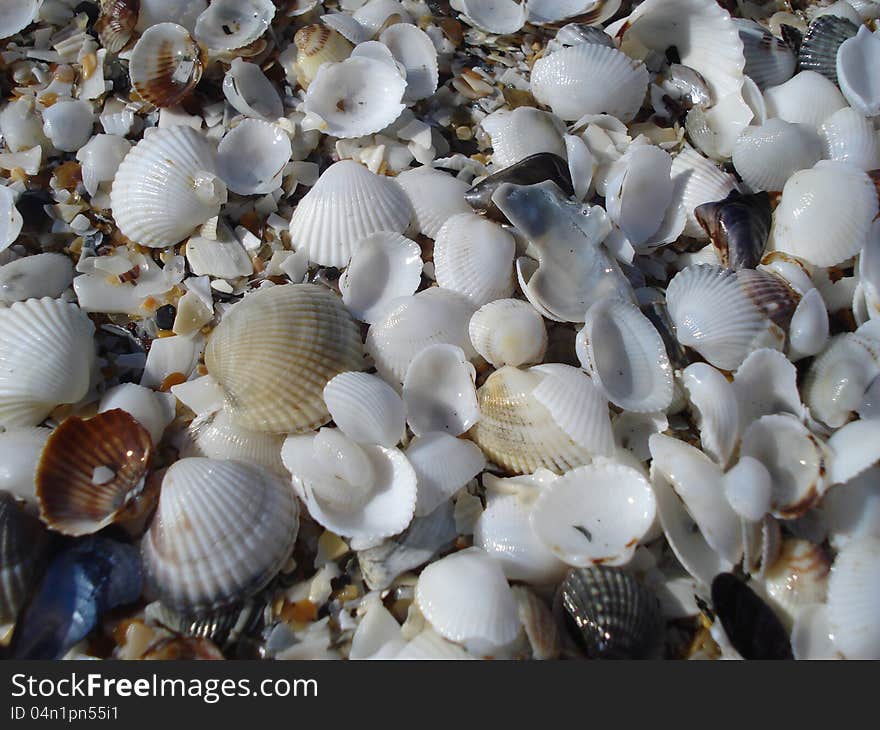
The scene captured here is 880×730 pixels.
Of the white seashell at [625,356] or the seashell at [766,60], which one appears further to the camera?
the seashell at [766,60]

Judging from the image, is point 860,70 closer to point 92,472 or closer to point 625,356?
point 625,356

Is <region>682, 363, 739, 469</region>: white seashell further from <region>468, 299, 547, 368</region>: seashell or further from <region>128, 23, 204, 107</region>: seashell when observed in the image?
<region>128, 23, 204, 107</region>: seashell

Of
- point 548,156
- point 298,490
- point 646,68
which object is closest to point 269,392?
point 298,490

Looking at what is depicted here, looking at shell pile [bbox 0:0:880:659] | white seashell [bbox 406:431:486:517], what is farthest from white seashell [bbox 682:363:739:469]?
white seashell [bbox 406:431:486:517]

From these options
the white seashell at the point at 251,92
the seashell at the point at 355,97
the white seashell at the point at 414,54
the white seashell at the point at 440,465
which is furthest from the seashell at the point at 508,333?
the white seashell at the point at 251,92

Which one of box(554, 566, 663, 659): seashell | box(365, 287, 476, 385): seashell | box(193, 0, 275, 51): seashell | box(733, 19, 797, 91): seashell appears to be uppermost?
box(733, 19, 797, 91): seashell

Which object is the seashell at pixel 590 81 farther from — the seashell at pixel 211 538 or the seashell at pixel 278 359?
the seashell at pixel 211 538

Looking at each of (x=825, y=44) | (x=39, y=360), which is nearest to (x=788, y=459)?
(x=825, y=44)
